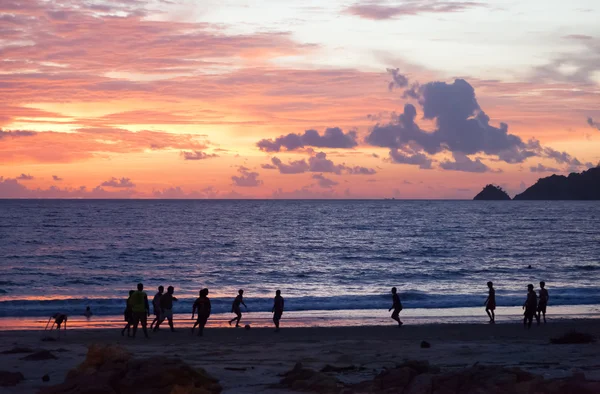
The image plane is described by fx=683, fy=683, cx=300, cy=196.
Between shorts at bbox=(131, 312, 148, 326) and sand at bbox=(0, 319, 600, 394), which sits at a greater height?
shorts at bbox=(131, 312, 148, 326)

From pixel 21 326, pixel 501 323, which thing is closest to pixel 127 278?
pixel 21 326

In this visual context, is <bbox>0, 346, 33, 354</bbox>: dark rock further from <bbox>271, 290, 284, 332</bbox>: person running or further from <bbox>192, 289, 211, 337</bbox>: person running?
<bbox>271, 290, 284, 332</bbox>: person running

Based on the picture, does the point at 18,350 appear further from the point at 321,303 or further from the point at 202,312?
the point at 321,303

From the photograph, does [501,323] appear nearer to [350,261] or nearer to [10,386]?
[10,386]

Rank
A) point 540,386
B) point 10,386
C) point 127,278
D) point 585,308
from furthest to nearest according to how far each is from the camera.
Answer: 1. point 127,278
2. point 585,308
3. point 10,386
4. point 540,386

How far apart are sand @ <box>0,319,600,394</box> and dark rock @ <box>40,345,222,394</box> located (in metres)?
1.26

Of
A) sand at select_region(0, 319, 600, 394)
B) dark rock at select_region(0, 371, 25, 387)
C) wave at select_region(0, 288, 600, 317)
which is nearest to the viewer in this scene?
dark rock at select_region(0, 371, 25, 387)

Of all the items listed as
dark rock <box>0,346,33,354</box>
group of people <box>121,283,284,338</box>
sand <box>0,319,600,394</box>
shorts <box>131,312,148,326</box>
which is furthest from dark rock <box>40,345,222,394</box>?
shorts <box>131,312,148,326</box>

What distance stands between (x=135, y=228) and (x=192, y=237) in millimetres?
17506

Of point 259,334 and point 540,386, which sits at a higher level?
point 540,386

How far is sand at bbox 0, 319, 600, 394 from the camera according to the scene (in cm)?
1409

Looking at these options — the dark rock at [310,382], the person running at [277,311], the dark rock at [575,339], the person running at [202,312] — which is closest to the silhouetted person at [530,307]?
the dark rock at [575,339]

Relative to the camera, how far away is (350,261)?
58344 millimetres

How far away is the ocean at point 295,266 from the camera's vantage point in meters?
34.1
